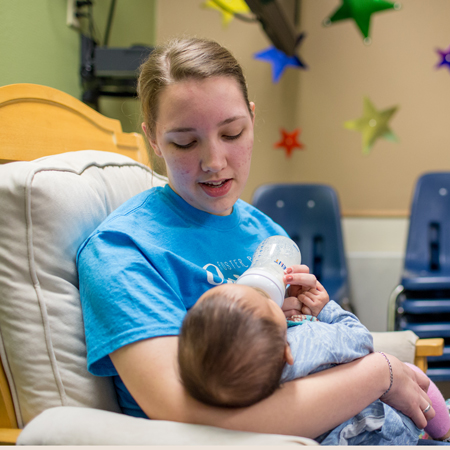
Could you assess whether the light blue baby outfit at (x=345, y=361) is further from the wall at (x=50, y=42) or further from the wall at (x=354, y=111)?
the wall at (x=354, y=111)

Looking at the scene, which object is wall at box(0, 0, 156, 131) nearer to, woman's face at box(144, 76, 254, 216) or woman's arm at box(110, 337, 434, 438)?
woman's face at box(144, 76, 254, 216)

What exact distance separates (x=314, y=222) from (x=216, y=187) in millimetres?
1628

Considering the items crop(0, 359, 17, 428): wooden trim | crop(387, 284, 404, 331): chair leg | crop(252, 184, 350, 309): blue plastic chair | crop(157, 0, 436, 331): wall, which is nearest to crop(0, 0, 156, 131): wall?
crop(157, 0, 436, 331): wall

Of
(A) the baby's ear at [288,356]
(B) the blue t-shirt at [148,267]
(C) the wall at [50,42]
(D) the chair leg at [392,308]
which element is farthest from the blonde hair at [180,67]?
(D) the chair leg at [392,308]

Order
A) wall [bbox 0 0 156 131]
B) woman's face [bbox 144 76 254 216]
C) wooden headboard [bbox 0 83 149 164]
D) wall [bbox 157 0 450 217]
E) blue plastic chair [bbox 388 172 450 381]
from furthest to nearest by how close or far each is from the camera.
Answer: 1. wall [bbox 157 0 450 217]
2. blue plastic chair [bbox 388 172 450 381]
3. wall [bbox 0 0 156 131]
4. wooden headboard [bbox 0 83 149 164]
5. woman's face [bbox 144 76 254 216]

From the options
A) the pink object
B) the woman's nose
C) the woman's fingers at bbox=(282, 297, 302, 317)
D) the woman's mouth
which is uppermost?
the woman's nose

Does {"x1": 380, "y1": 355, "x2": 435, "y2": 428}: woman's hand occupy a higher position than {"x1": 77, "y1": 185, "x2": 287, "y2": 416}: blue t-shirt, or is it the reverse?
{"x1": 77, "y1": 185, "x2": 287, "y2": 416}: blue t-shirt

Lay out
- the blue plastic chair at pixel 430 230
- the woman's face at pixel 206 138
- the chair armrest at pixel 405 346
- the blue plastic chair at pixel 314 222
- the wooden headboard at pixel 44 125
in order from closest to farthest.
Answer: the woman's face at pixel 206 138 → the wooden headboard at pixel 44 125 → the chair armrest at pixel 405 346 → the blue plastic chair at pixel 430 230 → the blue plastic chair at pixel 314 222

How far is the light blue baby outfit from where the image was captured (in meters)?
0.76

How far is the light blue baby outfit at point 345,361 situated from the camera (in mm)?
759

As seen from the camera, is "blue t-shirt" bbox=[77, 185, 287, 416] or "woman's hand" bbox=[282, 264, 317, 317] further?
"woman's hand" bbox=[282, 264, 317, 317]

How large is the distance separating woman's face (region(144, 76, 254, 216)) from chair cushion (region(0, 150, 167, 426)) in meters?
0.25

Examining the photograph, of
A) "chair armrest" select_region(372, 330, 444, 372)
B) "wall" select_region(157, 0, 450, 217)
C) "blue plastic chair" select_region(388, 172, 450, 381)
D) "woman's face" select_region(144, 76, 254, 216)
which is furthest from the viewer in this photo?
"wall" select_region(157, 0, 450, 217)

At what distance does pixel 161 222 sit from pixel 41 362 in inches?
14.2
